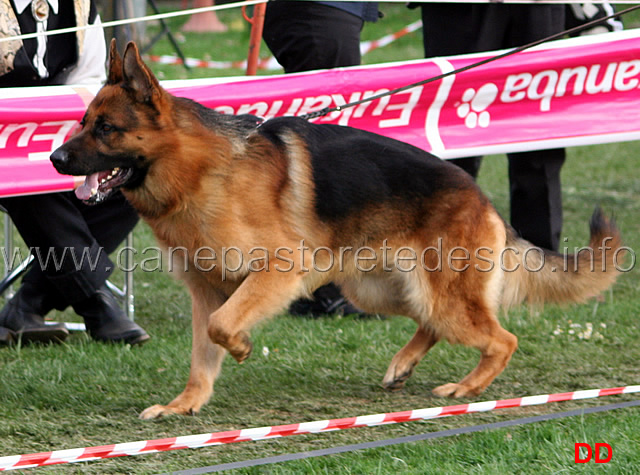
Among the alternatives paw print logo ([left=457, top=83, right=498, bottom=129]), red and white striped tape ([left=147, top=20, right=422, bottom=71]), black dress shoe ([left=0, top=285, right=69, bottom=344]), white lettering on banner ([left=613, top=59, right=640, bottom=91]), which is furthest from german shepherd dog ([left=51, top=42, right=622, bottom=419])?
red and white striped tape ([left=147, top=20, right=422, bottom=71])

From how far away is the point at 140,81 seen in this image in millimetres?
3291

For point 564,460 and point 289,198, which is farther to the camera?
point 289,198

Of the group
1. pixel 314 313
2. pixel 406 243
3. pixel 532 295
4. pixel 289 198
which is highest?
pixel 289 198

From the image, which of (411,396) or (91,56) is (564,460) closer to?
(411,396)

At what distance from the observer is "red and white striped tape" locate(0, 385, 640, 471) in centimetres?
283

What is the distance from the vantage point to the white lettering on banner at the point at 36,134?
438 centimetres

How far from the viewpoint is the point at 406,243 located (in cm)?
379

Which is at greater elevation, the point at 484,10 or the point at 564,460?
the point at 484,10

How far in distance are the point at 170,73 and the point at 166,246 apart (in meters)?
12.3

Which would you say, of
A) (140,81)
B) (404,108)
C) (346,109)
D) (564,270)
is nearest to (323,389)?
(564,270)

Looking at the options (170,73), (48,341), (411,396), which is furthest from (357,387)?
(170,73)

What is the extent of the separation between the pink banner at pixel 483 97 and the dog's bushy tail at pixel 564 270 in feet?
4.34

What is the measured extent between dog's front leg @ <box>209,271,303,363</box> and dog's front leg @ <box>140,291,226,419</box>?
240 millimetres

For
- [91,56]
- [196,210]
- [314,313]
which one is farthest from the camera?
[314,313]
